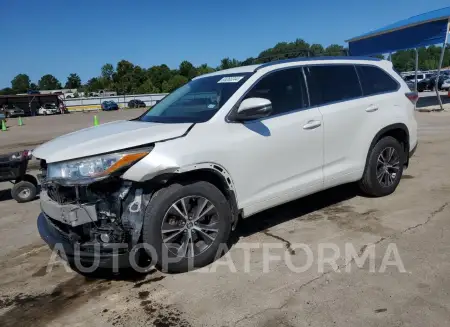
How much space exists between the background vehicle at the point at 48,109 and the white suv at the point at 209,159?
A: 178ft

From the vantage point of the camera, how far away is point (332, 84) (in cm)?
484

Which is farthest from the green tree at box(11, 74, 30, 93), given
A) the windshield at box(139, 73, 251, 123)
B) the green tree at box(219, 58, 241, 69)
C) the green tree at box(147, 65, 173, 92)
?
the windshield at box(139, 73, 251, 123)

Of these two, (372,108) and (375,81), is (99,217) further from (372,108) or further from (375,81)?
(375,81)

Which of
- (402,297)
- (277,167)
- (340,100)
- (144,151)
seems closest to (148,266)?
(144,151)

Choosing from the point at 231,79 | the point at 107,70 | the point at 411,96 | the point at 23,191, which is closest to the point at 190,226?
the point at 231,79

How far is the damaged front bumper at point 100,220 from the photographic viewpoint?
3350mm

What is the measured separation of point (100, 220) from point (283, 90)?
2.32 meters

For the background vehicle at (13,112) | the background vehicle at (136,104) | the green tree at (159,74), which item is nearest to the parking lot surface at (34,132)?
the background vehicle at (13,112)

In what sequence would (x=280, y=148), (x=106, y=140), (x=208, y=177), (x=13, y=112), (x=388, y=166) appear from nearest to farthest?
1. (x=106, y=140)
2. (x=208, y=177)
3. (x=280, y=148)
4. (x=388, y=166)
5. (x=13, y=112)

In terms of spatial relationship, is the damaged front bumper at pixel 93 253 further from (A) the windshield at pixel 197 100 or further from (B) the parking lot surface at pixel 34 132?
(B) the parking lot surface at pixel 34 132

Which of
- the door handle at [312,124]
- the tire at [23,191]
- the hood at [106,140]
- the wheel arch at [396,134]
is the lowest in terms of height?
the tire at [23,191]

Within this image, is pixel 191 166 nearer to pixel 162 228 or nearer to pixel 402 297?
pixel 162 228

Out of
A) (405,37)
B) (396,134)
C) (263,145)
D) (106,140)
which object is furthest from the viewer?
(405,37)

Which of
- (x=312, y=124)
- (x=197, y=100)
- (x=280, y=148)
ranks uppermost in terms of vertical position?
(x=197, y=100)
